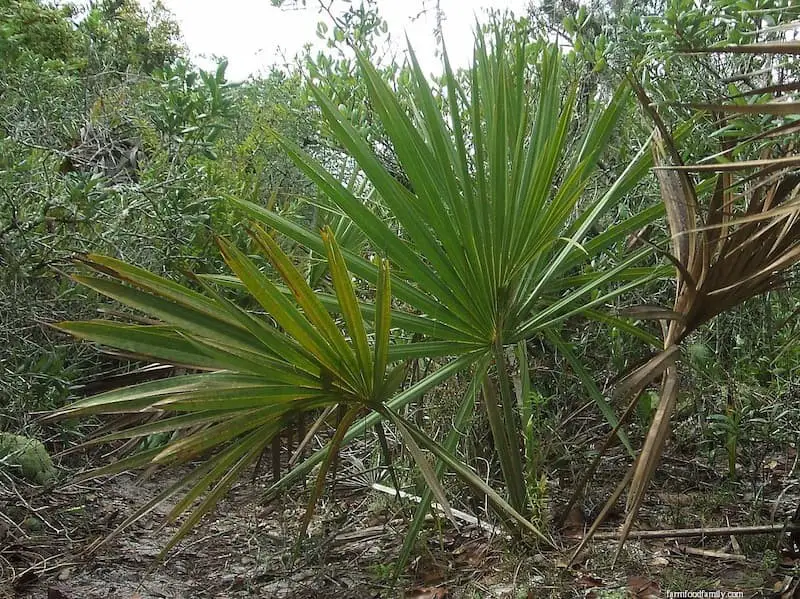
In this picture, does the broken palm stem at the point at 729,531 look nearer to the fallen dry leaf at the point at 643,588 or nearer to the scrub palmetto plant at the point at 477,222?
the fallen dry leaf at the point at 643,588

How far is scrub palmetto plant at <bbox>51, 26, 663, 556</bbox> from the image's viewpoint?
55.3 inches

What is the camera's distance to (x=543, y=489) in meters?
1.82

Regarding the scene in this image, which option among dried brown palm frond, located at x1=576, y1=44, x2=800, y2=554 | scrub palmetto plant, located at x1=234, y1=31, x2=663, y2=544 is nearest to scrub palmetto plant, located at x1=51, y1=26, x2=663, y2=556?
scrub palmetto plant, located at x1=234, y1=31, x2=663, y2=544

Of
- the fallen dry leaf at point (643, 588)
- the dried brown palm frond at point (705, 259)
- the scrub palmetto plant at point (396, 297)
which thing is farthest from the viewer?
the fallen dry leaf at point (643, 588)

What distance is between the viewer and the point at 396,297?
5.99 ft

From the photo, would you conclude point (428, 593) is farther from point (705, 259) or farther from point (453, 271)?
point (705, 259)

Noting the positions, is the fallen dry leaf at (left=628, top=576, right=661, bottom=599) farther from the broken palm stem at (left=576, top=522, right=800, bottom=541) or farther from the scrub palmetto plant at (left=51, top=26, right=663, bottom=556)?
the scrub palmetto plant at (left=51, top=26, right=663, bottom=556)

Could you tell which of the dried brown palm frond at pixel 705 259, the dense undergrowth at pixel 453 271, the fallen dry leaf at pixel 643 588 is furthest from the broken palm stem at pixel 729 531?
the dried brown palm frond at pixel 705 259

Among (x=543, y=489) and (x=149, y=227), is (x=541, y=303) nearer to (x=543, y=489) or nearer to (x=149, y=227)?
(x=543, y=489)

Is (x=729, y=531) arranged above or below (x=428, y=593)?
above

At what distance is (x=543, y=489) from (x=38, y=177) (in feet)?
7.82

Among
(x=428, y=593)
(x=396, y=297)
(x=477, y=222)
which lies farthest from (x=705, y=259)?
(x=428, y=593)

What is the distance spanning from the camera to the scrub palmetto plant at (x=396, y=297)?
1.41 meters

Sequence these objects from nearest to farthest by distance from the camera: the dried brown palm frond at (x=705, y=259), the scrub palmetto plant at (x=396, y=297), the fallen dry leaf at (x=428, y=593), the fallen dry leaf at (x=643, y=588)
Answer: the dried brown palm frond at (x=705, y=259), the scrub palmetto plant at (x=396, y=297), the fallen dry leaf at (x=643, y=588), the fallen dry leaf at (x=428, y=593)
